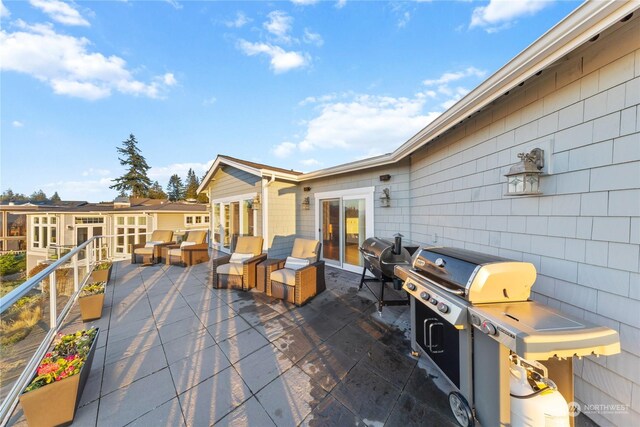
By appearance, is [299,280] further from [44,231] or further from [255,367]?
[44,231]

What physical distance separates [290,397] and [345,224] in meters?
4.05

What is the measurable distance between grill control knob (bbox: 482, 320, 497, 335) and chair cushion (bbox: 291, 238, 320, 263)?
314 centimetres

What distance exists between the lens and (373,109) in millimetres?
7203

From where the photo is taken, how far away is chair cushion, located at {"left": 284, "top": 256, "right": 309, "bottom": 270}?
4.10m

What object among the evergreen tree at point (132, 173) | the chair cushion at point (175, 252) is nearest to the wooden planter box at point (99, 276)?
the chair cushion at point (175, 252)

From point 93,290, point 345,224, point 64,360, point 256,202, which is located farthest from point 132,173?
point 64,360

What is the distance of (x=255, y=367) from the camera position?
2.17m

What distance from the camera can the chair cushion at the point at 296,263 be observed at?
13.5 ft

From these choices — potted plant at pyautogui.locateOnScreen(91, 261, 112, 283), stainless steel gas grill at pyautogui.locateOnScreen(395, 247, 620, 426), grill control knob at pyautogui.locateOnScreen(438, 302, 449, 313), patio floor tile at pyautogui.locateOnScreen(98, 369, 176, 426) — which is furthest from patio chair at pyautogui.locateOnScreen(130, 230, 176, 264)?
grill control knob at pyautogui.locateOnScreen(438, 302, 449, 313)

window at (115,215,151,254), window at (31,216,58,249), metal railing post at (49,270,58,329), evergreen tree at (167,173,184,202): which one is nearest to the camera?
metal railing post at (49,270,58,329)

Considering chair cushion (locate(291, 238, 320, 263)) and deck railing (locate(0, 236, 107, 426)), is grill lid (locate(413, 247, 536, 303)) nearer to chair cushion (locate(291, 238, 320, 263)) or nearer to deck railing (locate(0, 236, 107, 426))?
chair cushion (locate(291, 238, 320, 263))

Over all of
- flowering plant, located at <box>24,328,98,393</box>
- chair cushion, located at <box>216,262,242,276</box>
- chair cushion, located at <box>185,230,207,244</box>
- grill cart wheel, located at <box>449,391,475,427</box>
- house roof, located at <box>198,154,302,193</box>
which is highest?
house roof, located at <box>198,154,302,193</box>

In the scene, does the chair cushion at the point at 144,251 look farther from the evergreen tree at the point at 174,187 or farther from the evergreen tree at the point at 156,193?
the evergreen tree at the point at 174,187

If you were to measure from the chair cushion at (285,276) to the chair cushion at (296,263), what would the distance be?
0.33 meters
